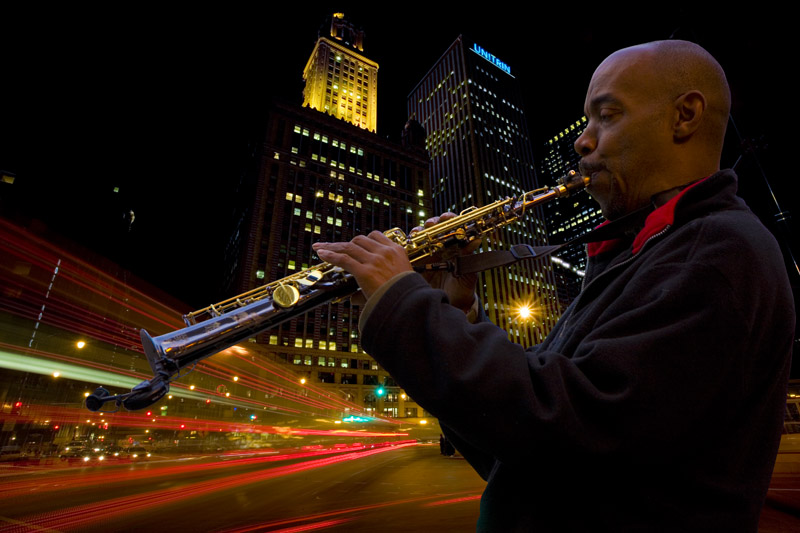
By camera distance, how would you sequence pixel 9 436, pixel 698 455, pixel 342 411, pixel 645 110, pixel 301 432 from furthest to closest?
pixel 342 411 → pixel 301 432 → pixel 9 436 → pixel 645 110 → pixel 698 455

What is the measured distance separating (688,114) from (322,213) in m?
82.5

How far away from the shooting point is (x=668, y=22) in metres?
6.63

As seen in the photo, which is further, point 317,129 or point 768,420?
point 317,129

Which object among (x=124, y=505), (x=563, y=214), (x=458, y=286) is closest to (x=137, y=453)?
(x=124, y=505)

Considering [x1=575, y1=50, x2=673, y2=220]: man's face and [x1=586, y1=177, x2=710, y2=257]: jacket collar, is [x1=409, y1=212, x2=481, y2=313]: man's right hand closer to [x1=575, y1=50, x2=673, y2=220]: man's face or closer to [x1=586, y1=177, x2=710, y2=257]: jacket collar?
[x1=575, y1=50, x2=673, y2=220]: man's face

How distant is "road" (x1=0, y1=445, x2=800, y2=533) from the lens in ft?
24.6

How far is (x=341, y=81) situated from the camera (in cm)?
10150

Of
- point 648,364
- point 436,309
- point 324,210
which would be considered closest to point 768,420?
point 648,364

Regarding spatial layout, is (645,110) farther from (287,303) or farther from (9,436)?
(9,436)

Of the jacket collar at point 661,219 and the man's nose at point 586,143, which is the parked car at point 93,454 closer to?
the man's nose at point 586,143

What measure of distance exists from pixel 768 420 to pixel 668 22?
8.33 meters

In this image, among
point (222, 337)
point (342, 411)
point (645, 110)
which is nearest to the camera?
point (645, 110)

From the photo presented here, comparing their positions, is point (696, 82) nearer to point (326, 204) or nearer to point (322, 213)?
point (322, 213)

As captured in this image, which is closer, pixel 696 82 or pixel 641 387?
pixel 641 387
